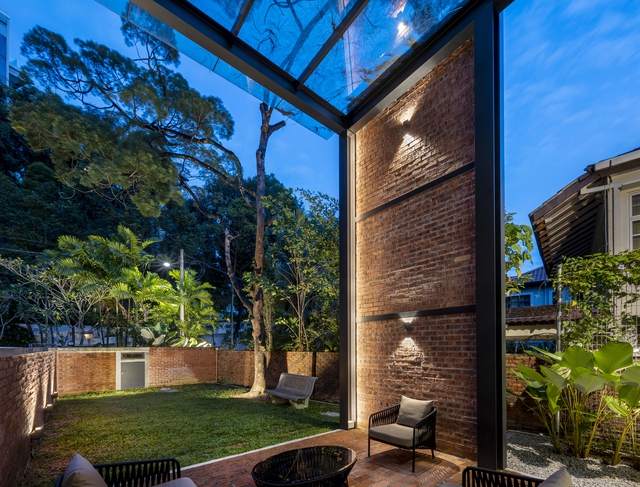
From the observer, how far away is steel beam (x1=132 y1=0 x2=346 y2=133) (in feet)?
15.0

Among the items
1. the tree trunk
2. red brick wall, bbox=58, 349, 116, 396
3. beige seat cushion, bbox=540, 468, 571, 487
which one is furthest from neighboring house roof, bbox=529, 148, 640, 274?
red brick wall, bbox=58, 349, 116, 396

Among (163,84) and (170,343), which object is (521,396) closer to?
(170,343)

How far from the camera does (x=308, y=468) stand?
3365 millimetres

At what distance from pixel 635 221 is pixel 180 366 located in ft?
43.8

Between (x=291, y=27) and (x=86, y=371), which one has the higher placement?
(x=291, y=27)

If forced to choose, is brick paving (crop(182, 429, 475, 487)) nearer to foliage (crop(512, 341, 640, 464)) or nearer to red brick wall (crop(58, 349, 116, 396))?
foliage (crop(512, 341, 640, 464))

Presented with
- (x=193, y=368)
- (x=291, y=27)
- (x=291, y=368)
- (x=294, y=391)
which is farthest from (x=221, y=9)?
(x=193, y=368)

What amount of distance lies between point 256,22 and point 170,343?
488 inches

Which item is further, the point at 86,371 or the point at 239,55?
the point at 86,371

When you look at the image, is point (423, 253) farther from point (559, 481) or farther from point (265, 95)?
point (265, 95)

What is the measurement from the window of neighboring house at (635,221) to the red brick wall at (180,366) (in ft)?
41.7

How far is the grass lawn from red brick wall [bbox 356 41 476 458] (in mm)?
1887

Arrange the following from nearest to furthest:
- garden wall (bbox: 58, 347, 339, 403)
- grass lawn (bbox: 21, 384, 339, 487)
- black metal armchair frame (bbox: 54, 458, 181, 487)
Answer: black metal armchair frame (bbox: 54, 458, 181, 487)
grass lawn (bbox: 21, 384, 339, 487)
garden wall (bbox: 58, 347, 339, 403)

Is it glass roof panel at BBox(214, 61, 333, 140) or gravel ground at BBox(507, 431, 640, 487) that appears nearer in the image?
gravel ground at BBox(507, 431, 640, 487)
